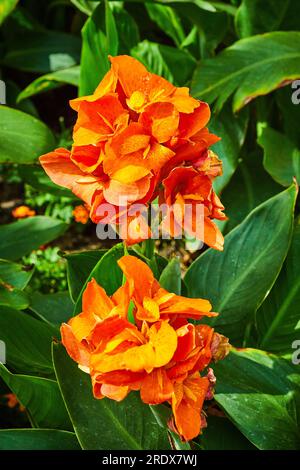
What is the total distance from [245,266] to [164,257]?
8.7 inches

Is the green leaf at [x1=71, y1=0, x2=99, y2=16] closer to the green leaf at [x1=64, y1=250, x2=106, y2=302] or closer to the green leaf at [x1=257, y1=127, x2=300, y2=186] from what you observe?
the green leaf at [x1=257, y1=127, x2=300, y2=186]

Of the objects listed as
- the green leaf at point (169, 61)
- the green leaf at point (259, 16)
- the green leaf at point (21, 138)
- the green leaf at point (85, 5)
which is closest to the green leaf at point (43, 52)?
the green leaf at point (85, 5)

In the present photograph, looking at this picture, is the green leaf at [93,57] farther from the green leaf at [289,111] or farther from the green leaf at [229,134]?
the green leaf at [289,111]

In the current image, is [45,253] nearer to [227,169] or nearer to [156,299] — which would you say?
[227,169]

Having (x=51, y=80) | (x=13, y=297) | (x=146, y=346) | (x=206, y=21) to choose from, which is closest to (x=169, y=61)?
(x=206, y=21)

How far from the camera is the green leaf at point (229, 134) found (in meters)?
1.83

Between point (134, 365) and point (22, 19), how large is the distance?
6.51 feet

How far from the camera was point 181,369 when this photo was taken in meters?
0.88

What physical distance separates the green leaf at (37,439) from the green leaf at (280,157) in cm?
90

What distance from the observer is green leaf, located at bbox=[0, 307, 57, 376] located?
130 cm

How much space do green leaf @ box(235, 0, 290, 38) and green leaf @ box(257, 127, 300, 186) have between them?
0.31 meters

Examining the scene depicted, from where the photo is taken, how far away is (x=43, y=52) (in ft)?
8.14

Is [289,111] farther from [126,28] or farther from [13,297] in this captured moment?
[13,297]

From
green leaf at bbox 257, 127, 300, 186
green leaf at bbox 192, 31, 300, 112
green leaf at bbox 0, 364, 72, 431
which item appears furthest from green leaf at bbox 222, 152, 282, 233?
green leaf at bbox 0, 364, 72, 431
